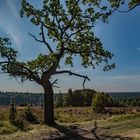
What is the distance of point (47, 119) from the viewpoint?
29625 mm

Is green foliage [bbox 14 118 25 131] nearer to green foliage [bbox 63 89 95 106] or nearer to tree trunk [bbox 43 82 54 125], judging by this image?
tree trunk [bbox 43 82 54 125]

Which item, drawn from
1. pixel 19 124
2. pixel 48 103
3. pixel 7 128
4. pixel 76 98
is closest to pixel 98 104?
pixel 48 103

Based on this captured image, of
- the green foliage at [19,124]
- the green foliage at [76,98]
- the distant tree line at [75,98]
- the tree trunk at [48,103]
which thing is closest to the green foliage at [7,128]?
the green foliage at [19,124]

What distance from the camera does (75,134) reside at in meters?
24.1

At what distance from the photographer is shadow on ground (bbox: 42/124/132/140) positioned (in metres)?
22.5

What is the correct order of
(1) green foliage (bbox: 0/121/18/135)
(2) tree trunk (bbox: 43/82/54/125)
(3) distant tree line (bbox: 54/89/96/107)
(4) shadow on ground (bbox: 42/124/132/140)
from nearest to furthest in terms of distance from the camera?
(4) shadow on ground (bbox: 42/124/132/140) < (1) green foliage (bbox: 0/121/18/135) < (2) tree trunk (bbox: 43/82/54/125) < (3) distant tree line (bbox: 54/89/96/107)

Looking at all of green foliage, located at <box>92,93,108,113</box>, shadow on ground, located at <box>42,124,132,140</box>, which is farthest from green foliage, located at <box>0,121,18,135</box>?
green foliage, located at <box>92,93,108,113</box>

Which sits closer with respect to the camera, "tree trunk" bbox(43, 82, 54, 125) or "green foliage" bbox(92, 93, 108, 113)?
"tree trunk" bbox(43, 82, 54, 125)

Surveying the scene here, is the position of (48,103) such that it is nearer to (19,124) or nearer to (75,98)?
(19,124)

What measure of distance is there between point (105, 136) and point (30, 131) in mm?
4886

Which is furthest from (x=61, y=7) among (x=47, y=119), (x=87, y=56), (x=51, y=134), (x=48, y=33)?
(x=51, y=134)

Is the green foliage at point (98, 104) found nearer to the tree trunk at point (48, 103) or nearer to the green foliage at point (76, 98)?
Answer: the tree trunk at point (48, 103)

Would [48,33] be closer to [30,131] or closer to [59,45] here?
[59,45]

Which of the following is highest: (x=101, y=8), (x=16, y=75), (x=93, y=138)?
(x=101, y=8)
